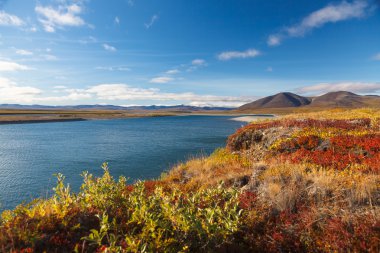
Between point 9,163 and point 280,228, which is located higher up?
point 280,228

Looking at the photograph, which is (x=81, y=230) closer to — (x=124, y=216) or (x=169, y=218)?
(x=124, y=216)

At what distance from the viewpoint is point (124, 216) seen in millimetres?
5863

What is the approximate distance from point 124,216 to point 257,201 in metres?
4.09

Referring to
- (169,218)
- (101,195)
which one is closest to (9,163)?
(101,195)

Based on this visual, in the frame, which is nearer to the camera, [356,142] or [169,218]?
[169,218]

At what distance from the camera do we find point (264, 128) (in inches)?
781

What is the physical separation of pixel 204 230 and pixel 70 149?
3604 cm

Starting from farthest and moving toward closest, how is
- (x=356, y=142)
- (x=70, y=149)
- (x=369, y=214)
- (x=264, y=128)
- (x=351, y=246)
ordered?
1. (x=70, y=149)
2. (x=264, y=128)
3. (x=356, y=142)
4. (x=369, y=214)
5. (x=351, y=246)

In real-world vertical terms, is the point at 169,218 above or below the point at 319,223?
above

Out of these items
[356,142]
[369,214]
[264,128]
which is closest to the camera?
[369,214]

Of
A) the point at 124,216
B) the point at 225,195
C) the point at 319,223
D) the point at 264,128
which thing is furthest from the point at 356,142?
the point at 124,216

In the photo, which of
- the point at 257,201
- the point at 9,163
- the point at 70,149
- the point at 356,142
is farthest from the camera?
the point at 70,149

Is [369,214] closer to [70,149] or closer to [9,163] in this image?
[9,163]

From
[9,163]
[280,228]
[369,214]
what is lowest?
[9,163]
